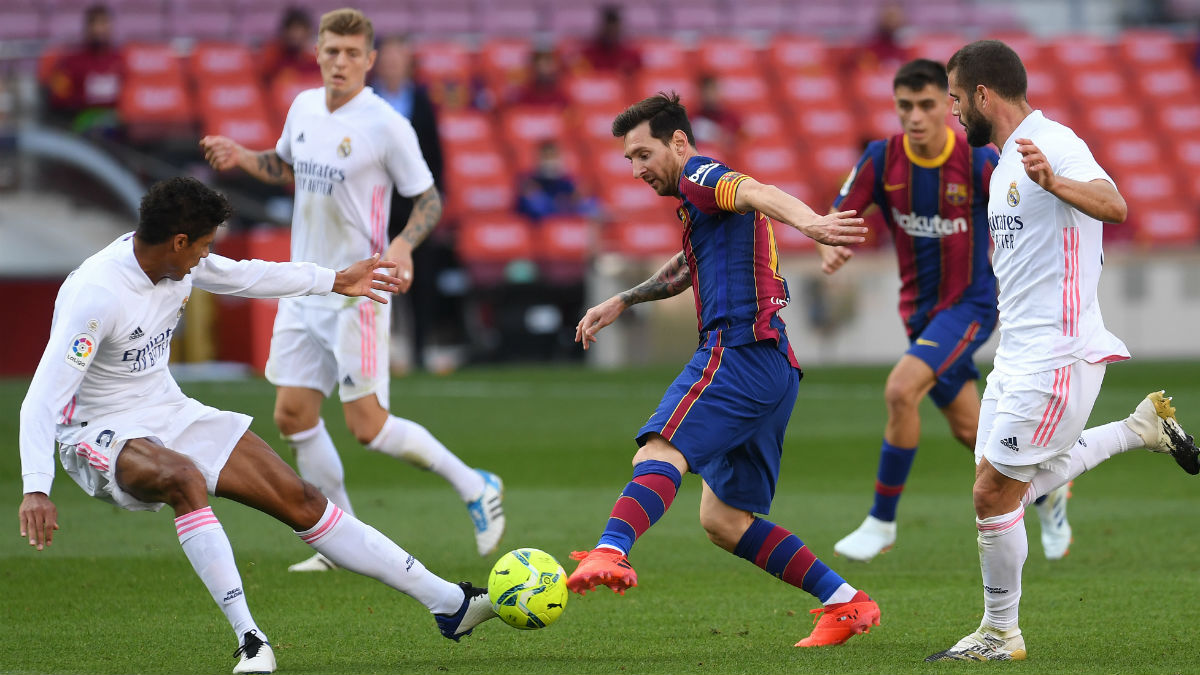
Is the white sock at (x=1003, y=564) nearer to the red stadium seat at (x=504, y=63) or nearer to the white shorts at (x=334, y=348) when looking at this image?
the white shorts at (x=334, y=348)

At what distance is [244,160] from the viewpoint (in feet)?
22.6

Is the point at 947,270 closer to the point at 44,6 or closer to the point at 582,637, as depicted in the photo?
the point at 582,637

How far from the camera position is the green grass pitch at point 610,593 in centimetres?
488

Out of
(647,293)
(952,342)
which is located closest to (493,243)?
(952,342)

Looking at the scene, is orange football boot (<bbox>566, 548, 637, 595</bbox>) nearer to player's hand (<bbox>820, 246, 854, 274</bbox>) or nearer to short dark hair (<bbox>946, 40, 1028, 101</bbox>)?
short dark hair (<bbox>946, 40, 1028, 101</bbox>)

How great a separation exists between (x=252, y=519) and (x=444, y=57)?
12.4 metres

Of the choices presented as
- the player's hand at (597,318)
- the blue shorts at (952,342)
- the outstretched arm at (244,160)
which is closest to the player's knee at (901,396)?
the blue shorts at (952,342)

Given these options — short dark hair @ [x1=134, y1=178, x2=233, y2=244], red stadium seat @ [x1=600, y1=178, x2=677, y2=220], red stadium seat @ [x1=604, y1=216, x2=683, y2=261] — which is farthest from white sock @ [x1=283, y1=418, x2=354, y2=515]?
red stadium seat @ [x1=600, y1=178, x2=677, y2=220]

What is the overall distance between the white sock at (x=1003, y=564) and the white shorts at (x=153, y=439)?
2436 mm

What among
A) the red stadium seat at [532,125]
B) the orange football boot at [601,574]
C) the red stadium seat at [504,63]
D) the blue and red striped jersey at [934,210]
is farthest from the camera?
the red stadium seat at [504,63]

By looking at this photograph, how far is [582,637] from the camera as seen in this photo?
5246 mm

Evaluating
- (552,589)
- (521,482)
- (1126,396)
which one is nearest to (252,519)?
(521,482)

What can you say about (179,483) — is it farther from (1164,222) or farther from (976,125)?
(1164,222)

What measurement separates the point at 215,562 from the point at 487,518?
2.30 meters
